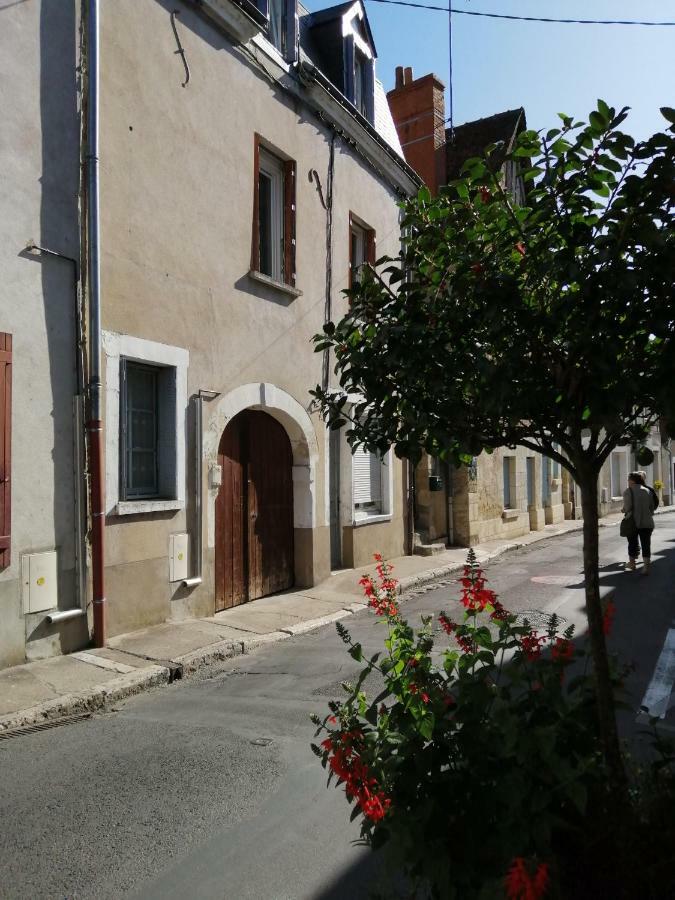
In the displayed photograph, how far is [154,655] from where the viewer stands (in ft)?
20.4

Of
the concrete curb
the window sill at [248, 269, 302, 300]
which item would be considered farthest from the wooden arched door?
the concrete curb

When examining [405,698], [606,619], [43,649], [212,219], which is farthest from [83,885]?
[212,219]

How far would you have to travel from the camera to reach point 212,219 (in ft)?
27.0

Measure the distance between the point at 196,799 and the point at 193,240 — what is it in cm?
612

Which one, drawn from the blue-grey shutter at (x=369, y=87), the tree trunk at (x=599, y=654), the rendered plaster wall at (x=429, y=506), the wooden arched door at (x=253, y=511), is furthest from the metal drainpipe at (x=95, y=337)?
the rendered plaster wall at (x=429, y=506)

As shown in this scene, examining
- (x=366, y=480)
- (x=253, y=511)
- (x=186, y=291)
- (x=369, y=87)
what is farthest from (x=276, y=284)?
(x=369, y=87)

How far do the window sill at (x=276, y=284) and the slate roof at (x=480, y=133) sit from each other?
10.9 m

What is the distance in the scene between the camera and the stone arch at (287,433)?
8.10 m

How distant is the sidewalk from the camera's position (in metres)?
5.09

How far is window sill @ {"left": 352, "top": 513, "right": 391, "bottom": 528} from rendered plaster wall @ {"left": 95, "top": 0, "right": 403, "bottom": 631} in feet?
4.20

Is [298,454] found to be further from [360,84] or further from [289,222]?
[360,84]

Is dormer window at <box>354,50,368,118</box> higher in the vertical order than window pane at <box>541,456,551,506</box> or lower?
higher

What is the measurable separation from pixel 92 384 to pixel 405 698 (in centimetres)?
509

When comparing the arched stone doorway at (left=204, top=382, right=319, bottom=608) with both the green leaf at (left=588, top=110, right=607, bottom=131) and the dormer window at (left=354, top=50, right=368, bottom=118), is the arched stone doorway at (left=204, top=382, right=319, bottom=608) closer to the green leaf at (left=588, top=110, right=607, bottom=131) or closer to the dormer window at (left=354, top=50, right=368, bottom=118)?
the dormer window at (left=354, top=50, right=368, bottom=118)
